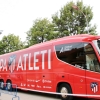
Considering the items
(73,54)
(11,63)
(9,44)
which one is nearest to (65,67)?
(73,54)

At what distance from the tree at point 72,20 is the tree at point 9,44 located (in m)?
20.3

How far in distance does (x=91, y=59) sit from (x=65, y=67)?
164 centimetres

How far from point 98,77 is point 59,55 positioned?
2789 millimetres

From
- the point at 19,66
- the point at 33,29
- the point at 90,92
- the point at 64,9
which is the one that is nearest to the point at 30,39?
the point at 33,29

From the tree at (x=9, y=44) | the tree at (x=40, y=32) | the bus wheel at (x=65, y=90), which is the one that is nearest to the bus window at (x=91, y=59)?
the bus wheel at (x=65, y=90)

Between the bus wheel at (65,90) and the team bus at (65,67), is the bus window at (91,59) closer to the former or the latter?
the team bus at (65,67)

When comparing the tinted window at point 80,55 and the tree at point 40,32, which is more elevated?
the tree at point 40,32

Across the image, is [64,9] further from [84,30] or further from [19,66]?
[19,66]

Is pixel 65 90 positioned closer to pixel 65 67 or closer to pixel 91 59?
pixel 65 67

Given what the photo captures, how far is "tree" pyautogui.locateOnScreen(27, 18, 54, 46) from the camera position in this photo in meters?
31.3

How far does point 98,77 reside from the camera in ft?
30.3

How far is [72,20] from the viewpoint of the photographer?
27.0m

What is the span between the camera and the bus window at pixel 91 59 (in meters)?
9.44

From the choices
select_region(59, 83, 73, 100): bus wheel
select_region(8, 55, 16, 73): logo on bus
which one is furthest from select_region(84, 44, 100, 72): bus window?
select_region(8, 55, 16, 73): logo on bus
